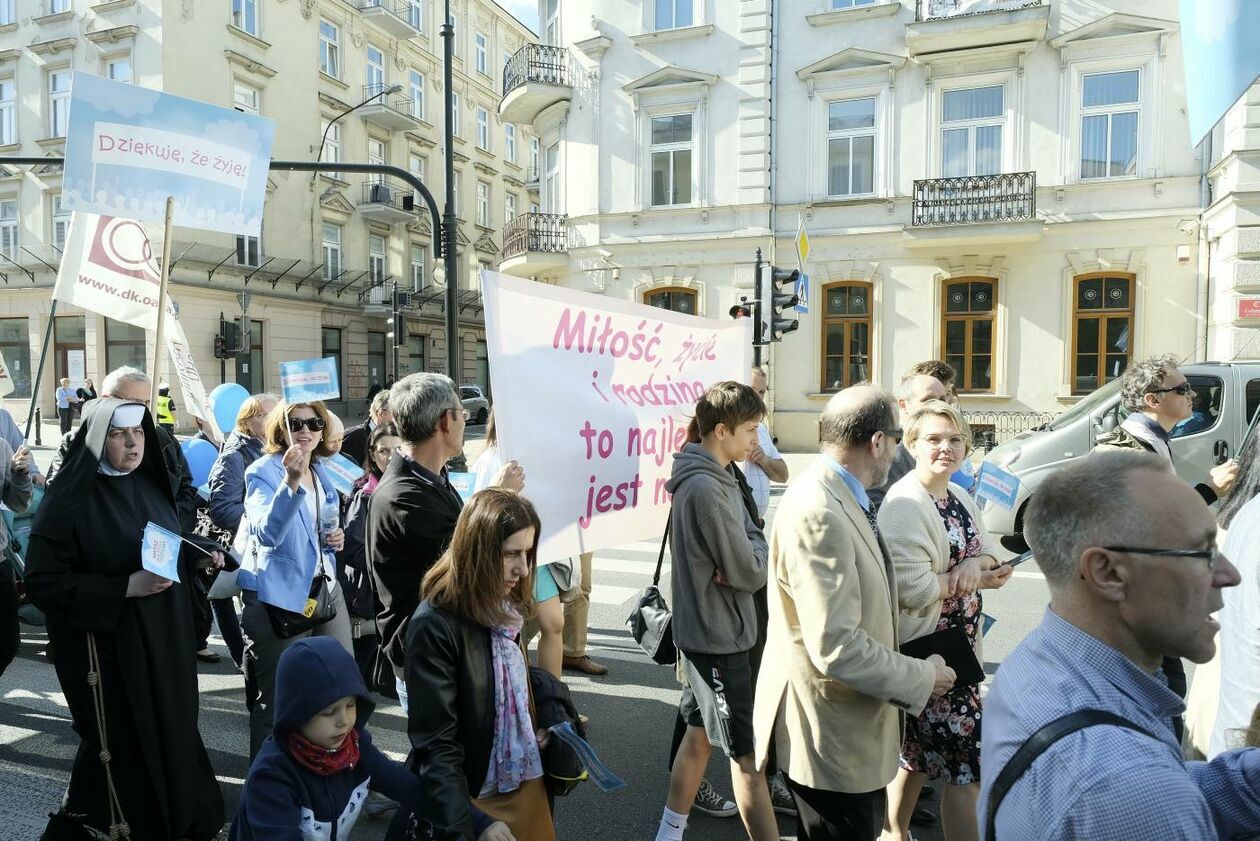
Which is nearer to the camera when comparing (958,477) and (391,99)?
(958,477)

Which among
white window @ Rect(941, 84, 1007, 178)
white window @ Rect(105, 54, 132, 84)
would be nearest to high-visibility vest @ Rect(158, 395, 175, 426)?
white window @ Rect(941, 84, 1007, 178)

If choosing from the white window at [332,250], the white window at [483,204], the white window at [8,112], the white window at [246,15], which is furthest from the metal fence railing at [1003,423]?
the white window at [8,112]

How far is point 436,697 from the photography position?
2.27 m

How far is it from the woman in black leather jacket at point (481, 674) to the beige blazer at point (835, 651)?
819 millimetres

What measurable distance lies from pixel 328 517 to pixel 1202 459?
9.16 metres

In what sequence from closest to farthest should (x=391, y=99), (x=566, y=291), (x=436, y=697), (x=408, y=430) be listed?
(x=436, y=697), (x=408, y=430), (x=566, y=291), (x=391, y=99)

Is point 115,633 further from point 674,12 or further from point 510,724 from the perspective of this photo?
point 674,12

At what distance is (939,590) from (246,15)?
31869 millimetres

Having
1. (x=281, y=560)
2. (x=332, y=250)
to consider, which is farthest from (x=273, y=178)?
(x=281, y=560)

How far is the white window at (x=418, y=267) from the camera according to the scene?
35753 mm

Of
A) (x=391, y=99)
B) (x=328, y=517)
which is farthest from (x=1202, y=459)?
(x=391, y=99)

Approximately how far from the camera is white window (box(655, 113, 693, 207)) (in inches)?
766

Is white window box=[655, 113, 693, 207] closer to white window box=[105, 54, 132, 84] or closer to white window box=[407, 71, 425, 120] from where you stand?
white window box=[105, 54, 132, 84]

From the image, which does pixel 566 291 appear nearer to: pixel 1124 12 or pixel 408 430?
pixel 408 430
